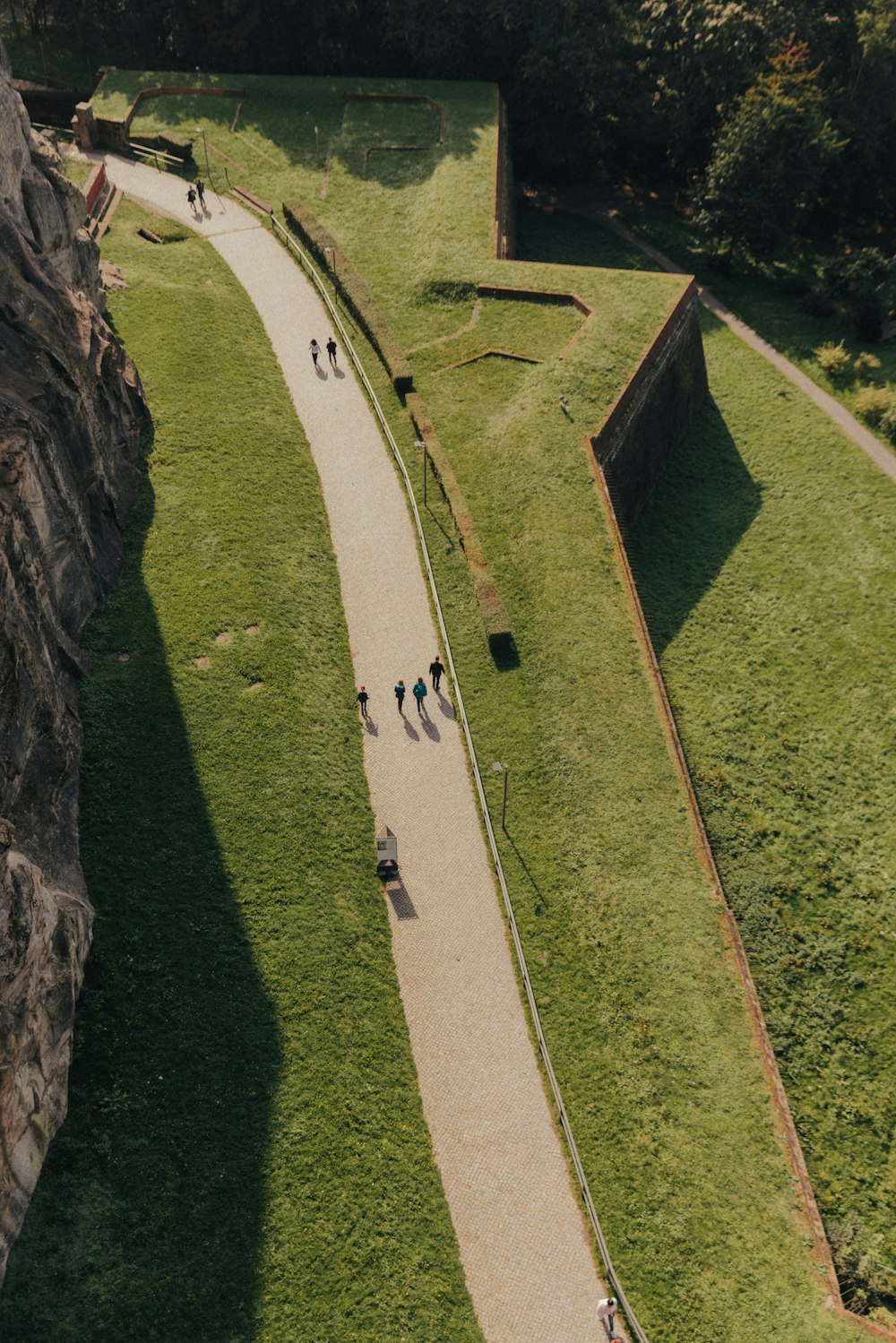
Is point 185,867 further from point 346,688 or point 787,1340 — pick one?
point 787,1340

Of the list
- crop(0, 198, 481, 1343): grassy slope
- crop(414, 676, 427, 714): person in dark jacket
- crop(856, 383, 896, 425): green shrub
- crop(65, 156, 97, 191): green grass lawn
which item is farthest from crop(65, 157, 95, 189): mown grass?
crop(856, 383, 896, 425): green shrub

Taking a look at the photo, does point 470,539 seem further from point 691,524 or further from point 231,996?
point 231,996

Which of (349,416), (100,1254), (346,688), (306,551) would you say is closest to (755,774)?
(346,688)

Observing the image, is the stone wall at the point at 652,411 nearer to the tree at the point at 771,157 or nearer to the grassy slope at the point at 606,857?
the grassy slope at the point at 606,857

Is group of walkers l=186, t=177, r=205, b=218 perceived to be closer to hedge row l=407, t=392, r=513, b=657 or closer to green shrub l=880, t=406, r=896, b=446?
hedge row l=407, t=392, r=513, b=657

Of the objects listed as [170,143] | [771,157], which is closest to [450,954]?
[170,143]

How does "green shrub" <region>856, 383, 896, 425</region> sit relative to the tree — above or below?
below
